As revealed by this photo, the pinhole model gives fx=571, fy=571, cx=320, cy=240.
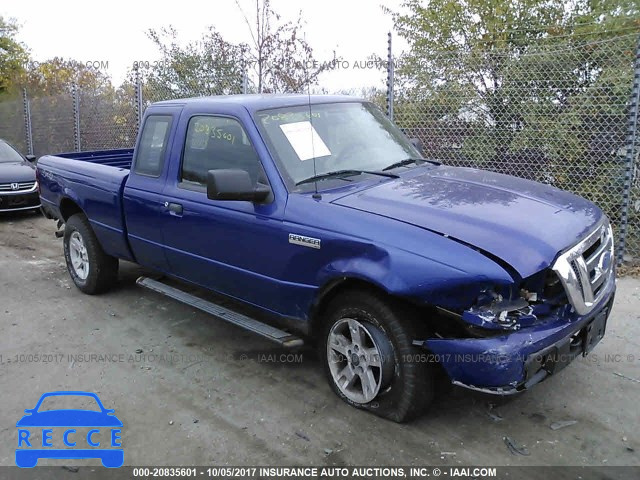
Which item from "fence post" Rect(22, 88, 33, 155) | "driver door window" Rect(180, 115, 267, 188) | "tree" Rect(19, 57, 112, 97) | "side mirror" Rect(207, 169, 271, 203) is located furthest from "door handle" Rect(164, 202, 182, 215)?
"tree" Rect(19, 57, 112, 97)

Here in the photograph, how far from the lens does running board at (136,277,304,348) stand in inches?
147

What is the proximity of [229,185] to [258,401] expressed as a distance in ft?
4.69

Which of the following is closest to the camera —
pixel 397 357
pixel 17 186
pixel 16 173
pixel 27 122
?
pixel 397 357

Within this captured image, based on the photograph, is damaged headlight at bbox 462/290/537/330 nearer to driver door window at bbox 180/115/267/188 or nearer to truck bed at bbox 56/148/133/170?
driver door window at bbox 180/115/267/188

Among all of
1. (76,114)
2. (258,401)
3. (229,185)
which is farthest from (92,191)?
(76,114)

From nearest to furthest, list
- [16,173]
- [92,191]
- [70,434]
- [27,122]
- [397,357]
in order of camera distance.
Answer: [397,357], [70,434], [92,191], [16,173], [27,122]

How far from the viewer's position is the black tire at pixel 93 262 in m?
5.70

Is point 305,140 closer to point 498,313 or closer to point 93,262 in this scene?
point 498,313

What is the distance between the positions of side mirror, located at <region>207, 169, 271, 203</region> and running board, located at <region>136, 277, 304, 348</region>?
928 millimetres

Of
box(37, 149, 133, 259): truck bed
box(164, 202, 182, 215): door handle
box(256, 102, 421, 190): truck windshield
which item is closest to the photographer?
box(256, 102, 421, 190): truck windshield

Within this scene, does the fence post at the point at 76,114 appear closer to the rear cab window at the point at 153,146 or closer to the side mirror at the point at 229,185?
the rear cab window at the point at 153,146

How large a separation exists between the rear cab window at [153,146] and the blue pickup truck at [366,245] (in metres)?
0.02

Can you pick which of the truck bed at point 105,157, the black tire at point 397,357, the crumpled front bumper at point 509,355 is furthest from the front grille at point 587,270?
the truck bed at point 105,157

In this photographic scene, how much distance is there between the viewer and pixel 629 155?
19.8 feet
